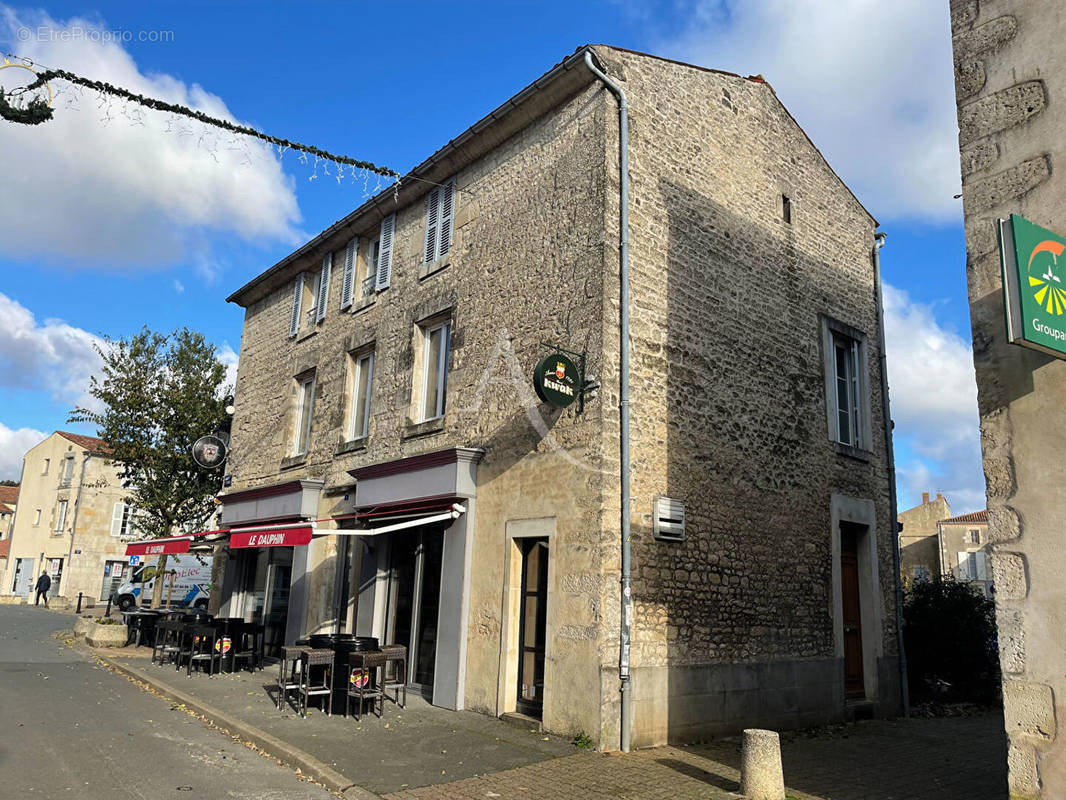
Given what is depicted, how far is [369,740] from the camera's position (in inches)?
308

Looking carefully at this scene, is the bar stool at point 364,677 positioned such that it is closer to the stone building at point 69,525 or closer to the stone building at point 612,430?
the stone building at point 612,430

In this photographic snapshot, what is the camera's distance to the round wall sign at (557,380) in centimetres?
820

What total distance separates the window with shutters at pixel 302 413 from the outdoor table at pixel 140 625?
4.25m

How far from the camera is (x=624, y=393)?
28.4 feet

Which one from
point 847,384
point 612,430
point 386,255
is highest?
point 386,255

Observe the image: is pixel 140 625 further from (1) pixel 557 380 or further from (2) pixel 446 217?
(1) pixel 557 380

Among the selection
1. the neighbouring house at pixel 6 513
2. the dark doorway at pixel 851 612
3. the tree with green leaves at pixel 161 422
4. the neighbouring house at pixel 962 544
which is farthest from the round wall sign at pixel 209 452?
the neighbouring house at pixel 6 513

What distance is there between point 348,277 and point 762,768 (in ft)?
35.3

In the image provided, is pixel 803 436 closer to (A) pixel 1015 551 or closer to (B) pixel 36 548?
(A) pixel 1015 551

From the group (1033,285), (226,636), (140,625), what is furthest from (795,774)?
(140,625)

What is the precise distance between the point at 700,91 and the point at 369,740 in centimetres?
897

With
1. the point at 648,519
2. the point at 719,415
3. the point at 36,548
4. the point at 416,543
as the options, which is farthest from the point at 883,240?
the point at 36,548

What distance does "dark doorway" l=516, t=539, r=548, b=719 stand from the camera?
352 inches

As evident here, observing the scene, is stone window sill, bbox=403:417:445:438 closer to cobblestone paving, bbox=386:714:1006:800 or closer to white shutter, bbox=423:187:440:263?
white shutter, bbox=423:187:440:263
